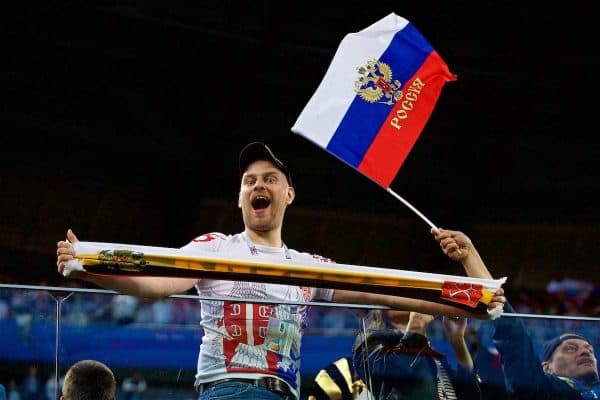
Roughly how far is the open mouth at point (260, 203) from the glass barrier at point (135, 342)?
0.49 meters

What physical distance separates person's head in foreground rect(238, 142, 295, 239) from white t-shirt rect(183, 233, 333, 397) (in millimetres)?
256

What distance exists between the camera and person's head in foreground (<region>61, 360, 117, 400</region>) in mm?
3066

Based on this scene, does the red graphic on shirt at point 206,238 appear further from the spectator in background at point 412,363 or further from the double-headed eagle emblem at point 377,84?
the double-headed eagle emblem at point 377,84

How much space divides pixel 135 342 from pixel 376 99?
1.73m

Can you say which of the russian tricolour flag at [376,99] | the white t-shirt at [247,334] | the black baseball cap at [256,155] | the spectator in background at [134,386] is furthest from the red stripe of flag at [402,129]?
the spectator in background at [134,386]

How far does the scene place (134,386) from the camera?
315 cm

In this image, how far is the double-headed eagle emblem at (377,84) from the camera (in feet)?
14.1

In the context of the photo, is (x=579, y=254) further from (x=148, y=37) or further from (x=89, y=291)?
(x=89, y=291)

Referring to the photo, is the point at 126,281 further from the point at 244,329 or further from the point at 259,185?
the point at 259,185

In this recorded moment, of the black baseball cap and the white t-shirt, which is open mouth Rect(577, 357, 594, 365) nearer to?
the white t-shirt

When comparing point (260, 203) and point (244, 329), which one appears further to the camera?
point (260, 203)

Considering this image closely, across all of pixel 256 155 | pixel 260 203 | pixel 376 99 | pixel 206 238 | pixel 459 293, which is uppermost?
pixel 376 99

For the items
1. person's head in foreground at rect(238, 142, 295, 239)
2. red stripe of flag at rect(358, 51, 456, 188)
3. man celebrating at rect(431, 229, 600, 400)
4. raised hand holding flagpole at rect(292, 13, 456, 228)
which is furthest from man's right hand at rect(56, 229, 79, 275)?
red stripe of flag at rect(358, 51, 456, 188)

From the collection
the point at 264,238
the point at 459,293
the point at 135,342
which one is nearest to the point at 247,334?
the point at 135,342
